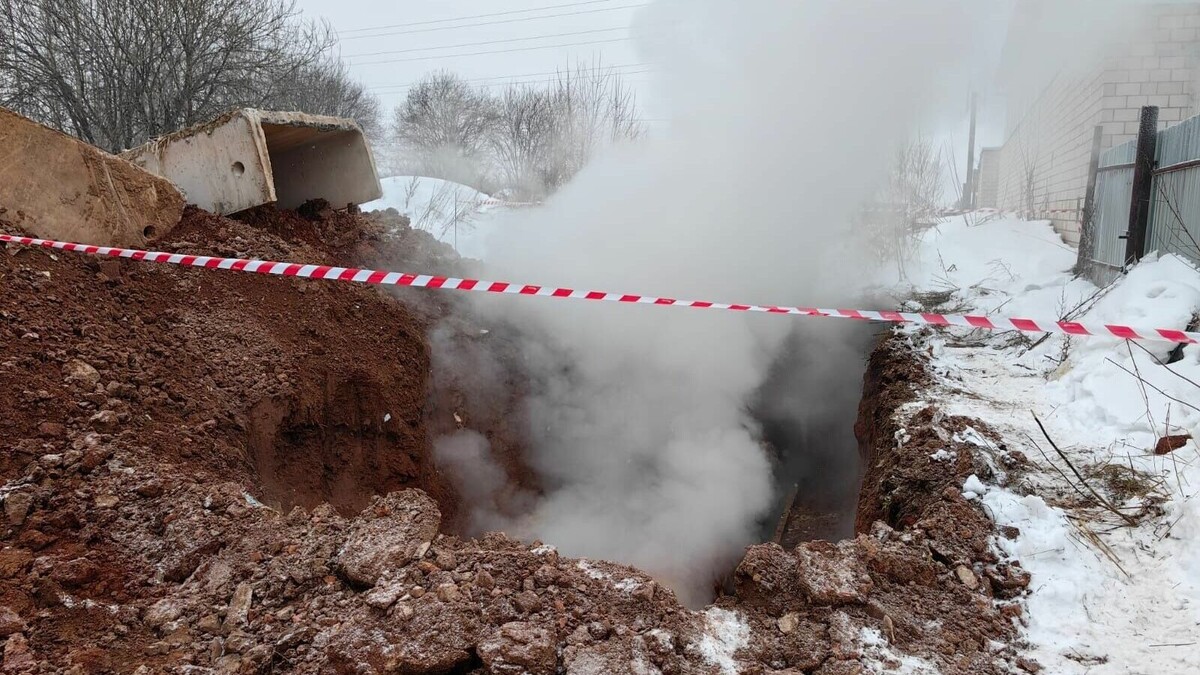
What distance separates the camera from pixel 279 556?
8.96ft

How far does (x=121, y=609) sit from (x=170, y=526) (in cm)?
45

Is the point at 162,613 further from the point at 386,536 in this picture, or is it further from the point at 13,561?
the point at 386,536

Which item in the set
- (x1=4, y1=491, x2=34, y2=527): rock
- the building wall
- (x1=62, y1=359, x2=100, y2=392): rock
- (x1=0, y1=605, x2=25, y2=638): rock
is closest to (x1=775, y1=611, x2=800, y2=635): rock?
(x1=0, y1=605, x2=25, y2=638): rock

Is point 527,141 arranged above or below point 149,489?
above

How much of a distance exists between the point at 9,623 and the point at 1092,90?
1338 centimetres

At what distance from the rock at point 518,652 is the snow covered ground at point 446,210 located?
298 inches

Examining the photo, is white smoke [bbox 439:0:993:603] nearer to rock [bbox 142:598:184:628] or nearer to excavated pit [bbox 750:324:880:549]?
excavated pit [bbox 750:324:880:549]

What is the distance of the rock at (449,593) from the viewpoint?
2535 mm

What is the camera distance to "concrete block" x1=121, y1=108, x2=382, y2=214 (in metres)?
5.67

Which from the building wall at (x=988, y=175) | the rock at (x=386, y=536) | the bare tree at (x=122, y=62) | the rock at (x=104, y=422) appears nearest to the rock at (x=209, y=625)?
the rock at (x=386, y=536)

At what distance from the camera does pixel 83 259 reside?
441cm

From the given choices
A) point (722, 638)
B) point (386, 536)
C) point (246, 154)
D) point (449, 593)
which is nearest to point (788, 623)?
point (722, 638)

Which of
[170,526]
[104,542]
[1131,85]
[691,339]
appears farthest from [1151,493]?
[1131,85]

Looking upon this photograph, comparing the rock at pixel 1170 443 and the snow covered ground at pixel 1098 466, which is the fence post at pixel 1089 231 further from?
the rock at pixel 1170 443
